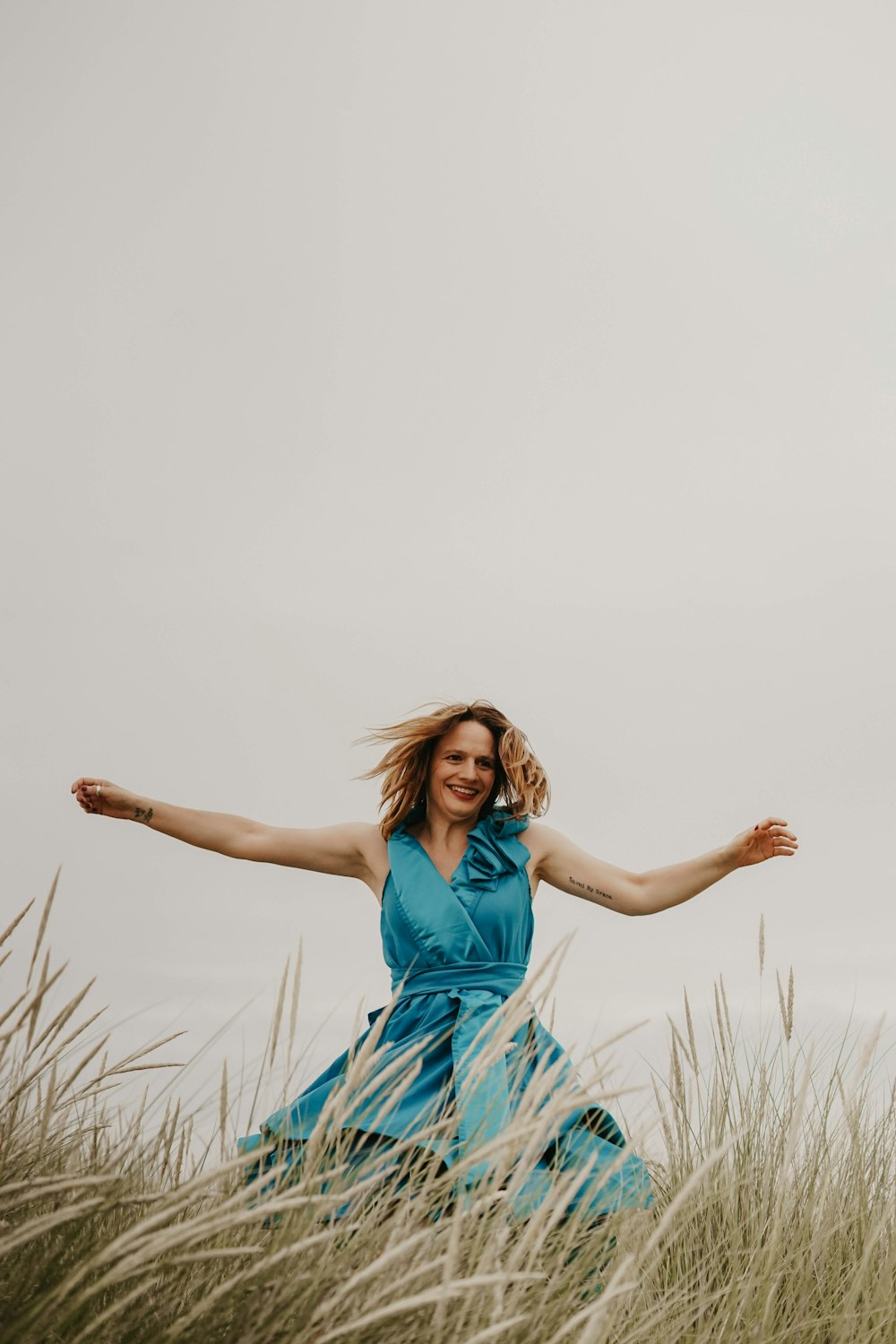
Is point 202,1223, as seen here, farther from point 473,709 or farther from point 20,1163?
point 473,709

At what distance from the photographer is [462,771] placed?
13.4 feet

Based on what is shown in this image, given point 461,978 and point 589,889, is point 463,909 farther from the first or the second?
point 589,889

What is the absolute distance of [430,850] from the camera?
4035 millimetres

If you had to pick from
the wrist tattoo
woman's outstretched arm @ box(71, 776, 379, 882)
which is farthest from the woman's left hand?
woman's outstretched arm @ box(71, 776, 379, 882)

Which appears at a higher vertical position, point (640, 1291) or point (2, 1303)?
point (2, 1303)

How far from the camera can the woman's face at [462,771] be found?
13.4 ft

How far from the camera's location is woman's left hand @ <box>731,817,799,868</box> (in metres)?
3.77

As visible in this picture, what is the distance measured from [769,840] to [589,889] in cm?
66

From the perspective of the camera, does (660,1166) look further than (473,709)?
No

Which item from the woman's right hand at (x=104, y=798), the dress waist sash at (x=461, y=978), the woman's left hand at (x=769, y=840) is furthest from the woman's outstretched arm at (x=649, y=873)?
the woman's right hand at (x=104, y=798)

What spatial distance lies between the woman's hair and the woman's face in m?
0.03

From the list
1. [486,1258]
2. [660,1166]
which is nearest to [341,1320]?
[486,1258]

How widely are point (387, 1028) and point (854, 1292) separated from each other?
1.58 meters

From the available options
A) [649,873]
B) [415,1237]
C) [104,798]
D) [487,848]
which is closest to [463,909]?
[487,848]
